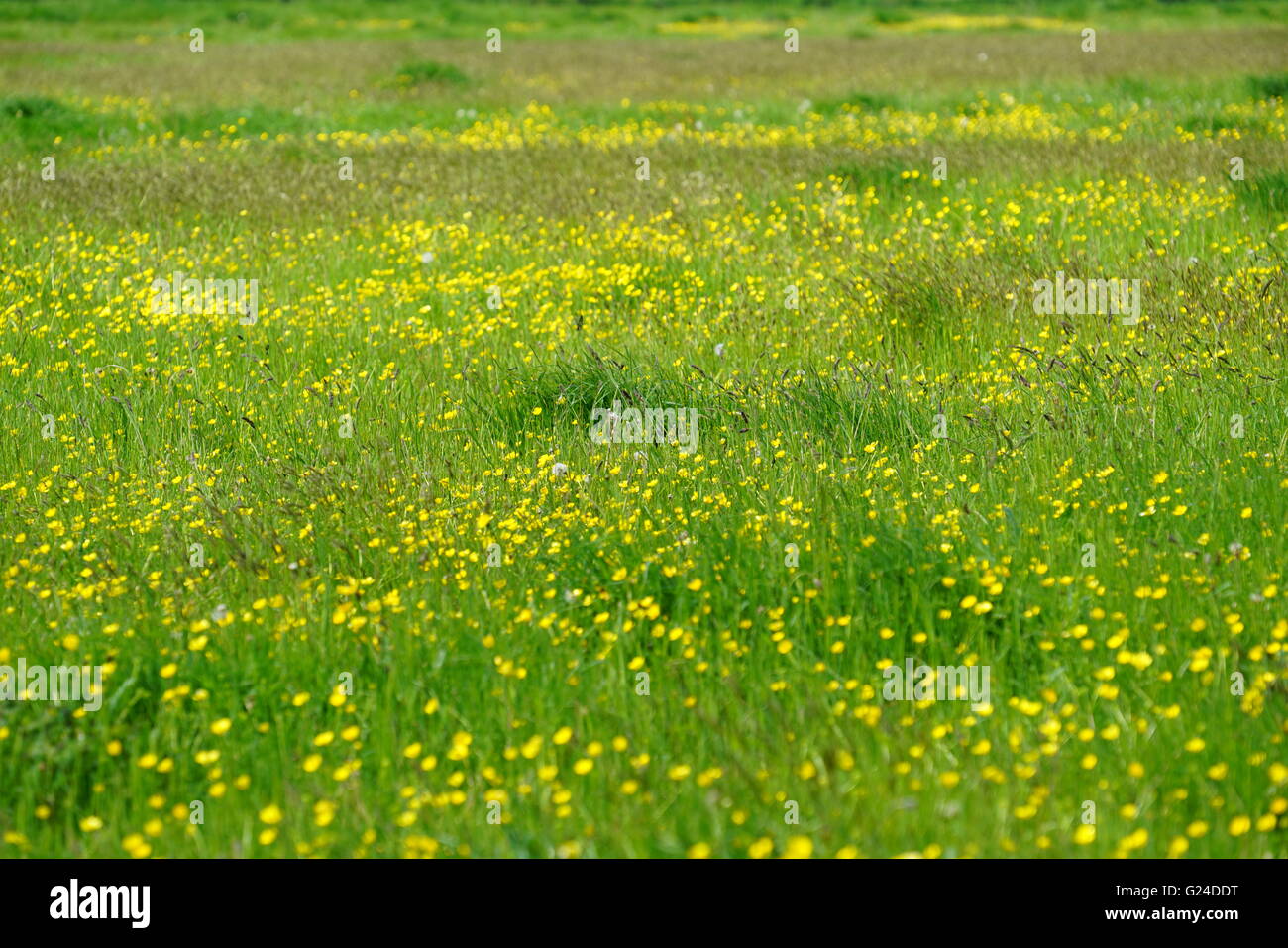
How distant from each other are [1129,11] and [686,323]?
3970cm

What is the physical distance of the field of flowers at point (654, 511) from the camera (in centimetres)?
274

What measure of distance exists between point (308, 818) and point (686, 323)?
14.9 ft

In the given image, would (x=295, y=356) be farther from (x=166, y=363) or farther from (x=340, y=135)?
(x=340, y=135)

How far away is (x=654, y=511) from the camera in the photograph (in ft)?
13.9

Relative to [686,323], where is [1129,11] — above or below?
above

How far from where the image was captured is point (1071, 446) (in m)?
4.46

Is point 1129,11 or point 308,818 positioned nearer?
point 308,818

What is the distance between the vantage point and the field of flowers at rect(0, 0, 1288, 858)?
2.74m
